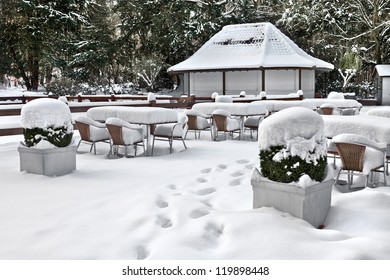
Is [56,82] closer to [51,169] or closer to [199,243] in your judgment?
[51,169]

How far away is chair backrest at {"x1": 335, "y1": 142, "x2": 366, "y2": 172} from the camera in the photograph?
6.44m

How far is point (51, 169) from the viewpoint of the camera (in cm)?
766

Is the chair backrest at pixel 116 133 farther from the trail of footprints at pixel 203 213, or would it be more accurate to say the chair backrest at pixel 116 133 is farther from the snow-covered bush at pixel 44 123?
the trail of footprints at pixel 203 213

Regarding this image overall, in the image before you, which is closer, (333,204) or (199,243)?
(199,243)

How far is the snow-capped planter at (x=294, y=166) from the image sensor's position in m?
5.00

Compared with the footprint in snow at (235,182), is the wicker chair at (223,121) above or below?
above

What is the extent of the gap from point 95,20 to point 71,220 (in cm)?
3610

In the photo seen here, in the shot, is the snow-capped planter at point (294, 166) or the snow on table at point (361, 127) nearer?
the snow-capped planter at point (294, 166)

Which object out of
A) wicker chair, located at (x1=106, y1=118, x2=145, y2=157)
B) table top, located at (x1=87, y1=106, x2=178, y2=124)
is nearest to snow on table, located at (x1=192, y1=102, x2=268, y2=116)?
table top, located at (x1=87, y1=106, x2=178, y2=124)

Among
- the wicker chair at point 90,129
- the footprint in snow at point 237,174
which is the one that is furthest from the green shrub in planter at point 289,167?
the wicker chair at point 90,129

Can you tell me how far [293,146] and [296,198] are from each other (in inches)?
22.7

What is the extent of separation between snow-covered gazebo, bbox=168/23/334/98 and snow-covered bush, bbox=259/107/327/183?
23.6 meters

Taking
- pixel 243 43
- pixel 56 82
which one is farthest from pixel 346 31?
pixel 56 82

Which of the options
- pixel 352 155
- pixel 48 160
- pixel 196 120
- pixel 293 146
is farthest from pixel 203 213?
pixel 196 120
